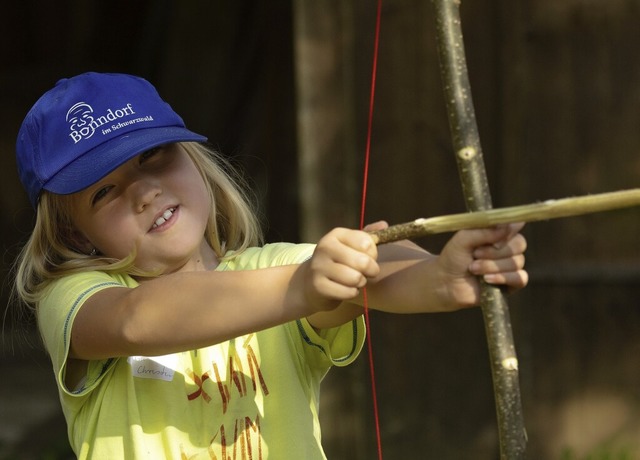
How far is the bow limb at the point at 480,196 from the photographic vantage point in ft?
5.74

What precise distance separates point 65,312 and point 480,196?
0.87 m

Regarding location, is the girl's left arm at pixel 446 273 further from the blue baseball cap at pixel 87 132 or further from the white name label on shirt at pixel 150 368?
the blue baseball cap at pixel 87 132

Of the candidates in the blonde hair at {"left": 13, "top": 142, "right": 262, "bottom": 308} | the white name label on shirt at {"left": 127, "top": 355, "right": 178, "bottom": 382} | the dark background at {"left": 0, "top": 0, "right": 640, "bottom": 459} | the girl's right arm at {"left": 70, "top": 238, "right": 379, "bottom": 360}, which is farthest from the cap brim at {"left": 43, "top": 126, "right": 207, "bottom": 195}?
the dark background at {"left": 0, "top": 0, "right": 640, "bottom": 459}

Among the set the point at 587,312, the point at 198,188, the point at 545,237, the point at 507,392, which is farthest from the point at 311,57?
the point at 507,392

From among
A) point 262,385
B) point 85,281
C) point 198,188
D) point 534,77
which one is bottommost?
point 262,385

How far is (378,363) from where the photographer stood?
4105 mm

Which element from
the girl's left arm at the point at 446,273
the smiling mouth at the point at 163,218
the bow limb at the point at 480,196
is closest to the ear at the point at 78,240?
the smiling mouth at the point at 163,218

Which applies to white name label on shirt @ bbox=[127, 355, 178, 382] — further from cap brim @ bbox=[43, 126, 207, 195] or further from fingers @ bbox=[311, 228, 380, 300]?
fingers @ bbox=[311, 228, 380, 300]

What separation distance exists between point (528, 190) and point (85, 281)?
6.44ft

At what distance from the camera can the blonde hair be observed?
2.34 metres

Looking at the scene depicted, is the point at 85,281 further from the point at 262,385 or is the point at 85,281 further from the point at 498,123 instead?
the point at 498,123

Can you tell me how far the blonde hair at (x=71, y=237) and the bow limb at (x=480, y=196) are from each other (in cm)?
76

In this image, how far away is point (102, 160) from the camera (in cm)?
223

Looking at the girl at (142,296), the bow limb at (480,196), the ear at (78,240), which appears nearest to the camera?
the bow limb at (480,196)
